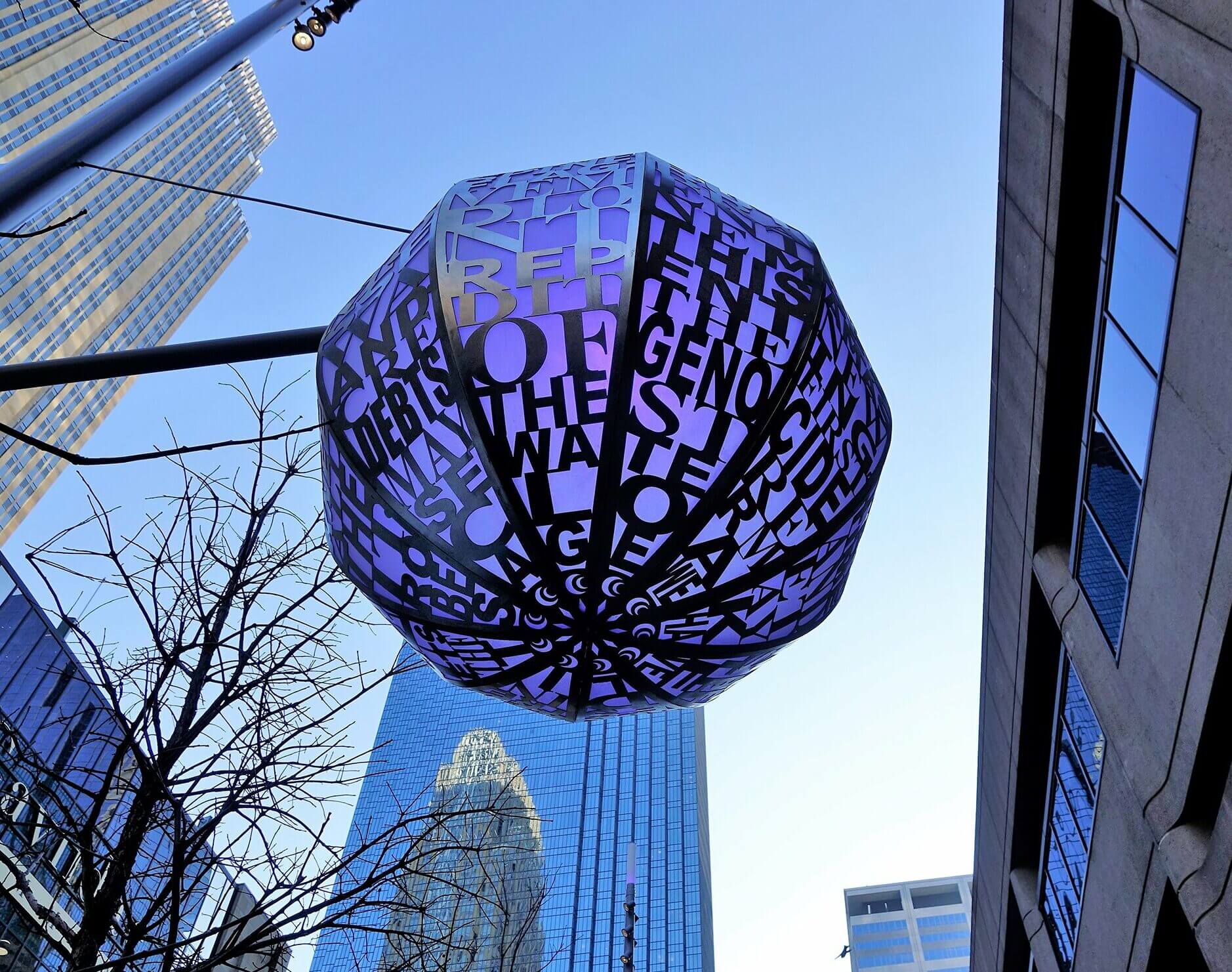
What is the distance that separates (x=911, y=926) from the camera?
97938 millimetres

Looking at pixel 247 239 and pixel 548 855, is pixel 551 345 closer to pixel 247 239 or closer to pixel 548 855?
pixel 548 855

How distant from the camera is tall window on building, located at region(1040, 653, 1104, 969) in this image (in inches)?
407

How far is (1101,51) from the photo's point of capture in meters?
7.70

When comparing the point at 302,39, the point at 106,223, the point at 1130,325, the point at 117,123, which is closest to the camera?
the point at 117,123

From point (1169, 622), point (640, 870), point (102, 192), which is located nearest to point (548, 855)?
point (640, 870)

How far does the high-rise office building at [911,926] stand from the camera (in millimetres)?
95625

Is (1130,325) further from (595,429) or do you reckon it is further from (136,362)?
(136,362)

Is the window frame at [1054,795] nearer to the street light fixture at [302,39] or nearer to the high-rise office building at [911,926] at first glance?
the street light fixture at [302,39]

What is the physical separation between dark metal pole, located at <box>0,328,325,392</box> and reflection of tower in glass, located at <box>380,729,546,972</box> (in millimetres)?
2439

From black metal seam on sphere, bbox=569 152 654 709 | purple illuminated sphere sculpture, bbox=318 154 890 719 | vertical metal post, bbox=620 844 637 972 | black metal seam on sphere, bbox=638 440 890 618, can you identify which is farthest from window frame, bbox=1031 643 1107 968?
black metal seam on sphere, bbox=569 152 654 709

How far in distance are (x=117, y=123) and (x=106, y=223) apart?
289 ft

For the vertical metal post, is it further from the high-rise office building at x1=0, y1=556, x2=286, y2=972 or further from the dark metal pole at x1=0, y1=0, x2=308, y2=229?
the dark metal pole at x1=0, y1=0, x2=308, y2=229

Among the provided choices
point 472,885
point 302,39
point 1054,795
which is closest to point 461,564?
point 302,39

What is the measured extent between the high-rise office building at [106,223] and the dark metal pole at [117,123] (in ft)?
199
